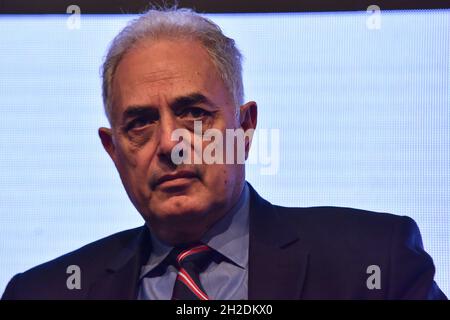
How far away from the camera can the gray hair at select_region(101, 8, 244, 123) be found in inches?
84.0

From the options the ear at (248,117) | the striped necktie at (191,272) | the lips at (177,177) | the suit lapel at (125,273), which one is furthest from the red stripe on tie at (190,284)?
the ear at (248,117)

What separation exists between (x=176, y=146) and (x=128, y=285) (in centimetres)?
36

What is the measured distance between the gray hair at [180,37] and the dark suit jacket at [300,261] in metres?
0.30

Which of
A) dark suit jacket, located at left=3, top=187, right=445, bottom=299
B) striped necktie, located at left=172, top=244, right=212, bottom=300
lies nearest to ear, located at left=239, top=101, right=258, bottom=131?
dark suit jacket, located at left=3, top=187, right=445, bottom=299

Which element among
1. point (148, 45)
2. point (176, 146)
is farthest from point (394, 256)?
point (148, 45)

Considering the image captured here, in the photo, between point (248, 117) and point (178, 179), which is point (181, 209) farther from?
point (248, 117)

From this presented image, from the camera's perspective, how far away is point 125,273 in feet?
7.01

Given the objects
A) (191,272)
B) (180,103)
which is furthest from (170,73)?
(191,272)

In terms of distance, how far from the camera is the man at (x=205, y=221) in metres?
2.08

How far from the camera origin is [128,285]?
6.95ft

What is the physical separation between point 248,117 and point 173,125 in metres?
0.21

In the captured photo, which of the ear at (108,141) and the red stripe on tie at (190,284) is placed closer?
the red stripe on tie at (190,284)

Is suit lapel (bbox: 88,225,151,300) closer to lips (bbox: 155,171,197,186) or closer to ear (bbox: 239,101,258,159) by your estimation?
lips (bbox: 155,171,197,186)

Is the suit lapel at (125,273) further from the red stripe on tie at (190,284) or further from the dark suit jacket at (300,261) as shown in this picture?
the red stripe on tie at (190,284)
